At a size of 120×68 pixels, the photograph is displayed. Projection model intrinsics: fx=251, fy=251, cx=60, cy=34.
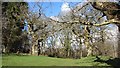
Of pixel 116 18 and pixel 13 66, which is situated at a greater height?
pixel 116 18

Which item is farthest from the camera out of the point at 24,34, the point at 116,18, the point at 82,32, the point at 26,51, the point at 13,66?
the point at 26,51

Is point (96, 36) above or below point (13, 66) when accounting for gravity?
above

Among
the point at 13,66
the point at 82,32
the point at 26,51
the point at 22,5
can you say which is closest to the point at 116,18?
the point at 13,66

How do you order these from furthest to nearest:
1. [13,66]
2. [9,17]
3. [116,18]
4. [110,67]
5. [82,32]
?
[82,32]
[9,17]
[13,66]
[110,67]
[116,18]

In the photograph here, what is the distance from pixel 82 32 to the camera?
73.8 ft

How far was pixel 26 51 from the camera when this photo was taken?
27.2 m

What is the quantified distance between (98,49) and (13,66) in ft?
55.6

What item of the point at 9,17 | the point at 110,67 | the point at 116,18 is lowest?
the point at 110,67

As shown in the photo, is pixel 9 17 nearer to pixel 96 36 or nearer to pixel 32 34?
pixel 32 34

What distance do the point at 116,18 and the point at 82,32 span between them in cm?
1450

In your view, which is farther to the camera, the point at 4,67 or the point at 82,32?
the point at 82,32

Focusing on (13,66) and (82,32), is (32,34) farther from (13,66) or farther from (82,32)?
(13,66)

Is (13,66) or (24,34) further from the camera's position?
(24,34)

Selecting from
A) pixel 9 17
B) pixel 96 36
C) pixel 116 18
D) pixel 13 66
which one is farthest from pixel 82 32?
pixel 116 18
